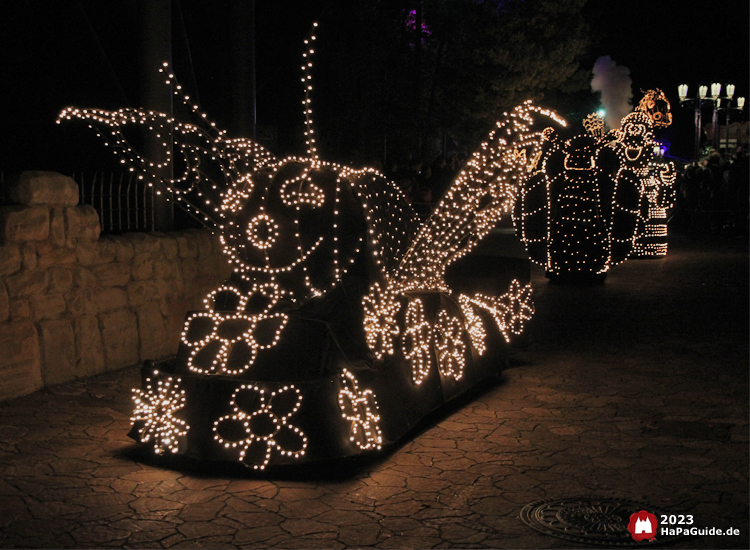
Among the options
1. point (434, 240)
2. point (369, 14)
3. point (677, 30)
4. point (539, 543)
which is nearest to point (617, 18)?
point (677, 30)

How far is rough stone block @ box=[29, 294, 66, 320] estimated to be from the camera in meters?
7.22

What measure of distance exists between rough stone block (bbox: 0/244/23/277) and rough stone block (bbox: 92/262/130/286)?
90cm

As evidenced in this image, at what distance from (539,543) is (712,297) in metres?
9.55

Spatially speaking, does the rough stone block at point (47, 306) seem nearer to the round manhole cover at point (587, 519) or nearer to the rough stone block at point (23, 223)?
the rough stone block at point (23, 223)

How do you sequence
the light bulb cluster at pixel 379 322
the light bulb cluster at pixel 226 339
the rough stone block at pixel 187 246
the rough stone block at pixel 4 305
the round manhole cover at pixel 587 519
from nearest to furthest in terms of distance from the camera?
the round manhole cover at pixel 587 519, the light bulb cluster at pixel 226 339, the light bulb cluster at pixel 379 322, the rough stone block at pixel 4 305, the rough stone block at pixel 187 246

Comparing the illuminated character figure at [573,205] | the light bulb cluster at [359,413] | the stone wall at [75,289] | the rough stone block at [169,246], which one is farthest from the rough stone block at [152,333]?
the illuminated character figure at [573,205]

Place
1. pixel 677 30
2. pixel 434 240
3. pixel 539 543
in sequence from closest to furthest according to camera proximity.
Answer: pixel 539 543, pixel 434 240, pixel 677 30

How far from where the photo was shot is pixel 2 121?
1309cm

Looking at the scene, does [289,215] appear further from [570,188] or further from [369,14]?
[369,14]

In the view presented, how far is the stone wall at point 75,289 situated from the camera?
23.0 ft

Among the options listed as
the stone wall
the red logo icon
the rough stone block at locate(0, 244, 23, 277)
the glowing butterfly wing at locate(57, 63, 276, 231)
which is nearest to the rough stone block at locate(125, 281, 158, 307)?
the stone wall

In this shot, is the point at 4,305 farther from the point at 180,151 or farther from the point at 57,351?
the point at 180,151

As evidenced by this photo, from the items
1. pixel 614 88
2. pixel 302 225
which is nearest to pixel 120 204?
pixel 302 225

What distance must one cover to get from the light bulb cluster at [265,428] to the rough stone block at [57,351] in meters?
2.83
